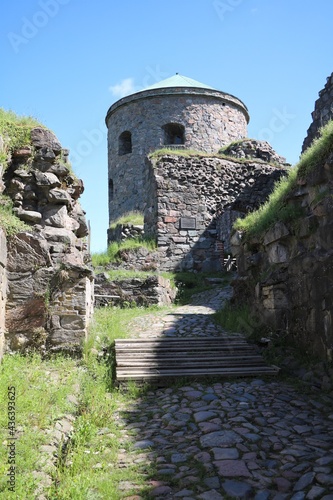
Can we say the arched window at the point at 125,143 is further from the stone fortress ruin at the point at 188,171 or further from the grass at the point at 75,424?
the grass at the point at 75,424

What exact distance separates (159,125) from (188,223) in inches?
291

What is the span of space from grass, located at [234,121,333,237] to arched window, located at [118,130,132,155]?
43.7ft

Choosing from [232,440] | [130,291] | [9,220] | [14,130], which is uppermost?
[14,130]

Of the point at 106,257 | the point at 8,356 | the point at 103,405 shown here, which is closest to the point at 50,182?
the point at 8,356

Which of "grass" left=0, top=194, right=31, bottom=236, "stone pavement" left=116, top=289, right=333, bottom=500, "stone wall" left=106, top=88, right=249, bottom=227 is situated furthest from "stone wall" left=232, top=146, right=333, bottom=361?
"stone wall" left=106, top=88, right=249, bottom=227

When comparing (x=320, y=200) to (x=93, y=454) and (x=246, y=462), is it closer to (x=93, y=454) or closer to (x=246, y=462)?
(x=246, y=462)

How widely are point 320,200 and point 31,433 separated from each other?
4890 millimetres

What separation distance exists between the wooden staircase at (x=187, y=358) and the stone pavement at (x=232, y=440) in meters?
0.27

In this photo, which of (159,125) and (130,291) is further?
(159,125)

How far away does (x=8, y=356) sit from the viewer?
Result: 6.02 meters

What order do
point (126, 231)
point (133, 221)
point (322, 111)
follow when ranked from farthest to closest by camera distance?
1. point (133, 221)
2. point (126, 231)
3. point (322, 111)

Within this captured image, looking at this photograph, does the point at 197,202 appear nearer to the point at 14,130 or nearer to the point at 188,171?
the point at 188,171

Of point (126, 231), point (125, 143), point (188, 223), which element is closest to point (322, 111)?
point (188, 223)

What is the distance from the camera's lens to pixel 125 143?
22.3 meters
